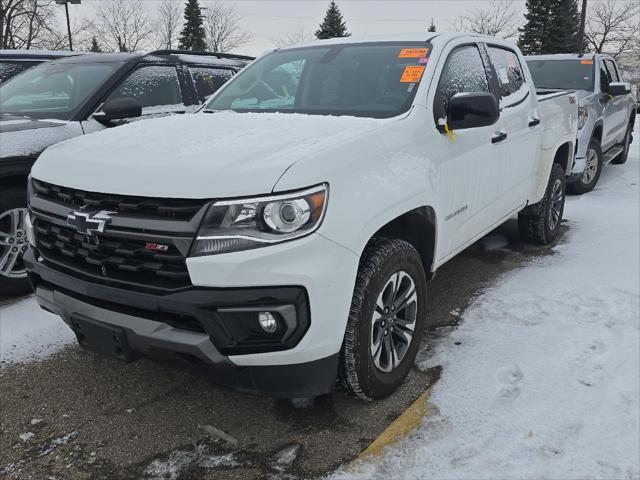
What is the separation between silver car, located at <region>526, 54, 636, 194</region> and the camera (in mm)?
7363

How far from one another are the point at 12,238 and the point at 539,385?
3631mm

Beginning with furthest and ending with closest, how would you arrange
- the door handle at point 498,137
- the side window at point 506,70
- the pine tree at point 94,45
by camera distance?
the pine tree at point 94,45 → the side window at point 506,70 → the door handle at point 498,137

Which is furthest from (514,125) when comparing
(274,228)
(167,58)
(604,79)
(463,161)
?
(604,79)

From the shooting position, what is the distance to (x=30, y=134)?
13.2ft

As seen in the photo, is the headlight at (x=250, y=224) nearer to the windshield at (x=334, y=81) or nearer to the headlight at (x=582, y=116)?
the windshield at (x=334, y=81)

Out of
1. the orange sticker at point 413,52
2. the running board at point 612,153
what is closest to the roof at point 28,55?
the orange sticker at point 413,52

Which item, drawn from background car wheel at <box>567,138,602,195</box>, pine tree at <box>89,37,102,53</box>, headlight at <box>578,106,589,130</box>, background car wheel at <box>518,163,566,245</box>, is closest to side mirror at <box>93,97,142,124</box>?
background car wheel at <box>518,163,566,245</box>

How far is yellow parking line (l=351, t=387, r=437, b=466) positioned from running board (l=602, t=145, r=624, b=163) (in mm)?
7081

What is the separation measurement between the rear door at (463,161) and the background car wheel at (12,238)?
2927mm

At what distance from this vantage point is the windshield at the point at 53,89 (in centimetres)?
454

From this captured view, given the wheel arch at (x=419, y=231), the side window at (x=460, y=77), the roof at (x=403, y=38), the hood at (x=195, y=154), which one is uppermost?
the roof at (x=403, y=38)

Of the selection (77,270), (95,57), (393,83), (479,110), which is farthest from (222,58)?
(77,270)

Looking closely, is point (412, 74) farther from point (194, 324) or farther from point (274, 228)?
point (194, 324)

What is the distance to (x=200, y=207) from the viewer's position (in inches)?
82.9
